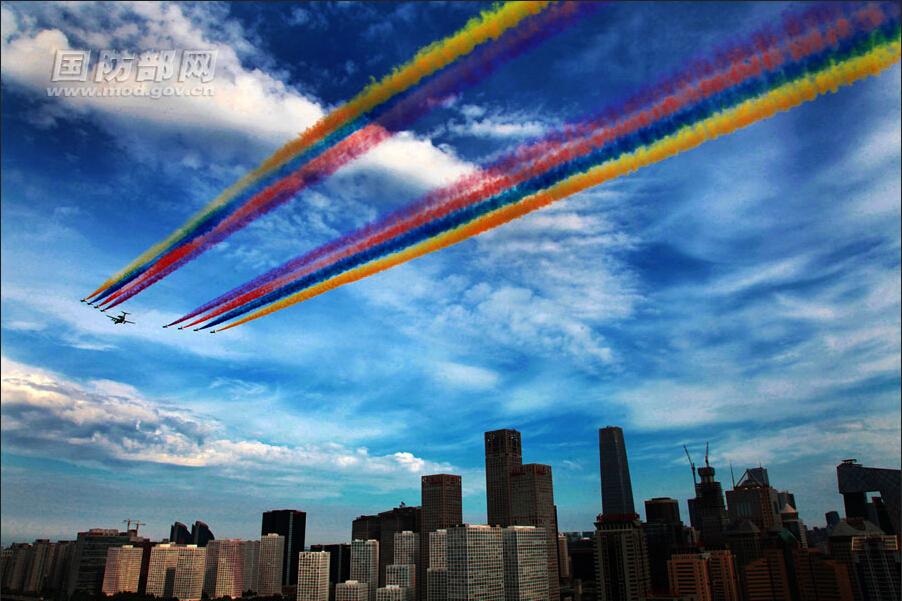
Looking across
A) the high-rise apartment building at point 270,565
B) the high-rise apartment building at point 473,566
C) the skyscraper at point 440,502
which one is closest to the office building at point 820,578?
the high-rise apartment building at point 473,566

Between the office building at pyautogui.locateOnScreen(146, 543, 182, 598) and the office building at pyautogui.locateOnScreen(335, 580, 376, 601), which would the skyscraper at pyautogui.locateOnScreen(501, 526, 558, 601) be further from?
the office building at pyautogui.locateOnScreen(146, 543, 182, 598)

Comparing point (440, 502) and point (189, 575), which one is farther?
point (440, 502)

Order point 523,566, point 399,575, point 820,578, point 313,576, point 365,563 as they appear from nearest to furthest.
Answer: point 399,575, point 523,566, point 313,576, point 820,578, point 365,563

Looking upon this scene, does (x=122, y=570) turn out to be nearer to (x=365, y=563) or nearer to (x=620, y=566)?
(x=365, y=563)

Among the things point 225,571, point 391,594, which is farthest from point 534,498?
point 225,571

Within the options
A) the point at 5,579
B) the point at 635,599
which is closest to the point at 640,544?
the point at 635,599

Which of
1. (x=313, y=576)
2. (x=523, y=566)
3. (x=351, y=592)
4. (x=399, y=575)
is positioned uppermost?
(x=523, y=566)

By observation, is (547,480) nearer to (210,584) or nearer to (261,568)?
(261,568)

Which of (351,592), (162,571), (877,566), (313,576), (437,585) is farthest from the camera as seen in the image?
(162,571)
